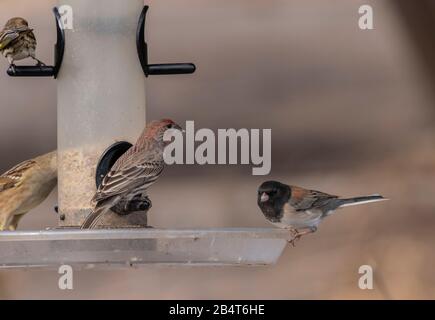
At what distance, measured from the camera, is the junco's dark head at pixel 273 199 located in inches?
382

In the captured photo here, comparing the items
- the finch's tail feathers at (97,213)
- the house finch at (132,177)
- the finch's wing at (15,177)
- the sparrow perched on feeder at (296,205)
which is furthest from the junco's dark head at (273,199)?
the finch's wing at (15,177)

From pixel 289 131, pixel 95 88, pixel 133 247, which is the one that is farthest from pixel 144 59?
pixel 289 131

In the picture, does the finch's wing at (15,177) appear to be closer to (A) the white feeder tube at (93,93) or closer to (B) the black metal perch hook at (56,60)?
(A) the white feeder tube at (93,93)

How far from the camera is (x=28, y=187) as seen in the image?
9742 mm

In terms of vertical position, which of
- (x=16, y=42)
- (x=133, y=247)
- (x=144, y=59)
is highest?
(x=16, y=42)

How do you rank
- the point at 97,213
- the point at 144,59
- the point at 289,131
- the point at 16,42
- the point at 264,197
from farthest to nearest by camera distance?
the point at 289,131 → the point at 16,42 → the point at 264,197 → the point at 144,59 → the point at 97,213

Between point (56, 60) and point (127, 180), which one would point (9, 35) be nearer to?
point (56, 60)

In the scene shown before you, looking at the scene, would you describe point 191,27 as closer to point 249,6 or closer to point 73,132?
point 249,6

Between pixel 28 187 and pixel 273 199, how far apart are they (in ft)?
4.01

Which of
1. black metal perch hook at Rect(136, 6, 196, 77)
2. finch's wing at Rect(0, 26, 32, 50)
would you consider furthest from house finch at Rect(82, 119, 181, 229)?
finch's wing at Rect(0, 26, 32, 50)

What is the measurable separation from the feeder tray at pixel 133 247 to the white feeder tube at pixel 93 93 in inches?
40.9

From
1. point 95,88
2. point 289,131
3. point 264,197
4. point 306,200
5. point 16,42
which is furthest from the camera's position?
point 289,131

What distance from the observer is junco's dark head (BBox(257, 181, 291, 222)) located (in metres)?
9.70

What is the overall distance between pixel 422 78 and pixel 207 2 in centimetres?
158
